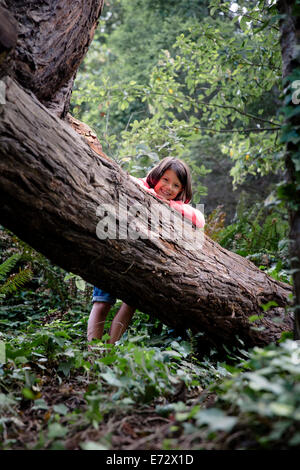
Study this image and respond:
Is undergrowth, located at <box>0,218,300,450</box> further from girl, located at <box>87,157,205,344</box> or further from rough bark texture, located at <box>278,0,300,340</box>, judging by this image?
rough bark texture, located at <box>278,0,300,340</box>

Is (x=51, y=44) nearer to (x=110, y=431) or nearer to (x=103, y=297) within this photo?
(x=103, y=297)

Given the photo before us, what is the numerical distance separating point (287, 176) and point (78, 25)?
1.80 meters

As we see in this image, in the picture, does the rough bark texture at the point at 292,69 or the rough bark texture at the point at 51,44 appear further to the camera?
the rough bark texture at the point at 51,44

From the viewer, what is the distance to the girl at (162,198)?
11.7ft

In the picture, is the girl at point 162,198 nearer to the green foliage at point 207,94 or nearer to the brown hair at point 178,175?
the brown hair at point 178,175

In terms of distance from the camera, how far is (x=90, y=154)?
8.41ft

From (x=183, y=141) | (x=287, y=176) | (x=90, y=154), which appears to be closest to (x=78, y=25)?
(x=90, y=154)

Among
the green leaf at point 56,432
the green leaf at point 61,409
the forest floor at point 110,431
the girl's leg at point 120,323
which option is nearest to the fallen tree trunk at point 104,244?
the girl's leg at point 120,323

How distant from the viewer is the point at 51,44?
250 cm

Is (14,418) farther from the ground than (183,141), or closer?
closer

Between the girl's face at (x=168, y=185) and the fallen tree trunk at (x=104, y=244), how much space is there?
0.76 m

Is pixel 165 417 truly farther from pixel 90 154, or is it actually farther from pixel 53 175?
pixel 90 154

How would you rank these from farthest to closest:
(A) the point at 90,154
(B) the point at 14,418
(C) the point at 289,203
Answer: (A) the point at 90,154, (C) the point at 289,203, (B) the point at 14,418

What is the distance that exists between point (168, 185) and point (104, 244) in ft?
4.99
